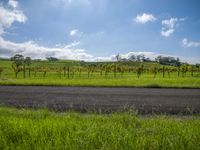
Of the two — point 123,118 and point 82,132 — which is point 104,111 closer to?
point 123,118

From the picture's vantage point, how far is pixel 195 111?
1233cm

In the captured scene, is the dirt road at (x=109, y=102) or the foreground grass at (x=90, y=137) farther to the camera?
the dirt road at (x=109, y=102)

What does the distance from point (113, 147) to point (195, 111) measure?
26.0ft

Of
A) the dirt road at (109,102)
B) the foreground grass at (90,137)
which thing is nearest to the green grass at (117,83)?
the dirt road at (109,102)

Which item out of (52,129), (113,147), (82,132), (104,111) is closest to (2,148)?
(52,129)

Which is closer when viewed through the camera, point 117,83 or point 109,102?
point 109,102

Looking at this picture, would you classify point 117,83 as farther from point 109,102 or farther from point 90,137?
point 90,137

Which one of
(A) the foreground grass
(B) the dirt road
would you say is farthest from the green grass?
(A) the foreground grass

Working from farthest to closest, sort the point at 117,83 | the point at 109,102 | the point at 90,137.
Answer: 1. the point at 117,83
2. the point at 109,102
3. the point at 90,137

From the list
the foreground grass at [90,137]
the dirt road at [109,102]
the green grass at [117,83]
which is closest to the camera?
the foreground grass at [90,137]

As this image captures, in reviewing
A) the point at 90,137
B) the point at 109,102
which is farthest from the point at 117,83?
the point at 90,137

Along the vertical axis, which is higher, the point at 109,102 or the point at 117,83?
the point at 109,102

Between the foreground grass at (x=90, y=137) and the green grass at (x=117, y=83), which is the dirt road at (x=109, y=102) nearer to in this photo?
the foreground grass at (x=90, y=137)

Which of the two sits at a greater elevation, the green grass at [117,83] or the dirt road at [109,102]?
the dirt road at [109,102]
